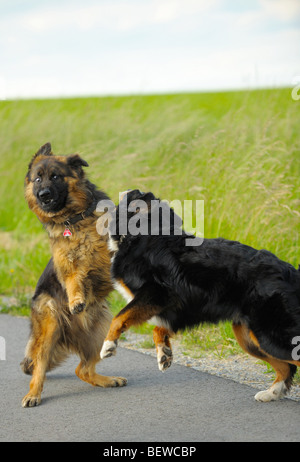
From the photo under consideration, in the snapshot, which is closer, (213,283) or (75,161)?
(213,283)

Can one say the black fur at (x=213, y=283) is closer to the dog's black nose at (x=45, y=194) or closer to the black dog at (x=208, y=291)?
the black dog at (x=208, y=291)

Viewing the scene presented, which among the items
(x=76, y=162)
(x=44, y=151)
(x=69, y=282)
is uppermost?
(x=44, y=151)

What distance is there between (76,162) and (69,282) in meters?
1.17

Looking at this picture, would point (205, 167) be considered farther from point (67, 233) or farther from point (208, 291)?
point (208, 291)

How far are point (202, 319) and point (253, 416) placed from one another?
78 cm

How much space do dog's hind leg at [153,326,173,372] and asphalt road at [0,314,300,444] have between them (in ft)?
0.88

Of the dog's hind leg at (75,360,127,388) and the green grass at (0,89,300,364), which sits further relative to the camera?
the green grass at (0,89,300,364)

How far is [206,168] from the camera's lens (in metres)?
8.19

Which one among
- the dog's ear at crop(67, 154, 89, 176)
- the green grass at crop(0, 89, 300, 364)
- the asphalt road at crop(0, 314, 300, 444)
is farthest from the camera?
the green grass at crop(0, 89, 300, 364)

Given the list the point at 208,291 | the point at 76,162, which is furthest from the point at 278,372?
the point at 76,162

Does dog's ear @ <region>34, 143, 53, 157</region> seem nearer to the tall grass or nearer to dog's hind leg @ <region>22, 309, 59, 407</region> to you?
dog's hind leg @ <region>22, 309, 59, 407</region>

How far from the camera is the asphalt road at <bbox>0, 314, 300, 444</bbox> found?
3.77 m

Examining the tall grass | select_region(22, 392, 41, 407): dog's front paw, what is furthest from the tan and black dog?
the tall grass

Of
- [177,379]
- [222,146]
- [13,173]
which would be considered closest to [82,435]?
[177,379]
